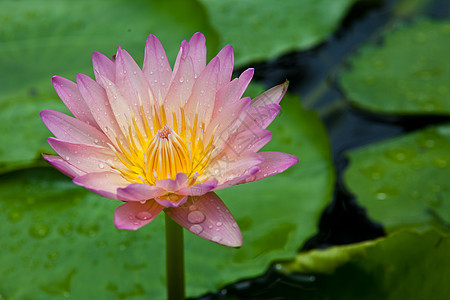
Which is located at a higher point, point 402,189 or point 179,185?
point 179,185

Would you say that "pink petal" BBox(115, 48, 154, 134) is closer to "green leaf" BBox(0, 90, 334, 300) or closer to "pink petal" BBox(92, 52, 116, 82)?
"pink petal" BBox(92, 52, 116, 82)

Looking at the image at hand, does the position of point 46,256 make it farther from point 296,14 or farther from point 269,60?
point 296,14

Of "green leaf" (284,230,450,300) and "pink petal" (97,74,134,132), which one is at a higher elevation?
"pink petal" (97,74,134,132)

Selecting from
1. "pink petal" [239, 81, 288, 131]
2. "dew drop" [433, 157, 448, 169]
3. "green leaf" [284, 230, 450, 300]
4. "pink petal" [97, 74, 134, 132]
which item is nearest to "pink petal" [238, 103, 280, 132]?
"pink petal" [239, 81, 288, 131]

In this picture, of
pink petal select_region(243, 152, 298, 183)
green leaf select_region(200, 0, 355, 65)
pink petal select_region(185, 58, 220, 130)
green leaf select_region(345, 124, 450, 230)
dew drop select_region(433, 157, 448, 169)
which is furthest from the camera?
green leaf select_region(200, 0, 355, 65)

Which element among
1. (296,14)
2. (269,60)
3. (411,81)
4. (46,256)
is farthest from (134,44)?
(411,81)

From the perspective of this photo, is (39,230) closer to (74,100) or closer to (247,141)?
(74,100)

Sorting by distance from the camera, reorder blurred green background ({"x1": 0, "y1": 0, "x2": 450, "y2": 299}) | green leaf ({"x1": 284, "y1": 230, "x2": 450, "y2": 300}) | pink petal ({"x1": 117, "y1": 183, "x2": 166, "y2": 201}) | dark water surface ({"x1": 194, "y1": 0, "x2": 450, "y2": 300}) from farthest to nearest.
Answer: dark water surface ({"x1": 194, "y1": 0, "x2": 450, "y2": 300})
blurred green background ({"x1": 0, "y1": 0, "x2": 450, "y2": 299})
green leaf ({"x1": 284, "y1": 230, "x2": 450, "y2": 300})
pink petal ({"x1": 117, "y1": 183, "x2": 166, "y2": 201})
